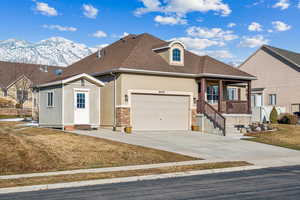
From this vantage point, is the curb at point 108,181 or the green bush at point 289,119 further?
the green bush at point 289,119

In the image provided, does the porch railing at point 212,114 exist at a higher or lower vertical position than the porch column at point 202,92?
lower

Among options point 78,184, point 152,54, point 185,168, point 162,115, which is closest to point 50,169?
point 78,184

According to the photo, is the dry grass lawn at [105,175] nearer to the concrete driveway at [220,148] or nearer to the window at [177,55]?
the concrete driveway at [220,148]

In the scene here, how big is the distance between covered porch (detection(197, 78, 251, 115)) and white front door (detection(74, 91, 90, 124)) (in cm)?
875

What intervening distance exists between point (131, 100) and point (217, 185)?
15.4 m

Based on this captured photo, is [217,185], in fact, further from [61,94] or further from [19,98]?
[19,98]

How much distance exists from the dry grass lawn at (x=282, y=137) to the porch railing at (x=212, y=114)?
7.41ft

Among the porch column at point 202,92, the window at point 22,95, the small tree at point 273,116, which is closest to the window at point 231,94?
the small tree at point 273,116

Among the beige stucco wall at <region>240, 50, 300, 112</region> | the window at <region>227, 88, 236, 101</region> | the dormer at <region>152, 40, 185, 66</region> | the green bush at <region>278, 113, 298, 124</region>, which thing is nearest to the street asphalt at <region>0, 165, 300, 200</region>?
the dormer at <region>152, 40, 185, 66</region>

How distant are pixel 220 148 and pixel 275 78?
25779 mm

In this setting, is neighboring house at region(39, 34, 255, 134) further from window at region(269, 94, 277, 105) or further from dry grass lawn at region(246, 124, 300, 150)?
window at region(269, 94, 277, 105)

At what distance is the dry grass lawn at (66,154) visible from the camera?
1371 cm

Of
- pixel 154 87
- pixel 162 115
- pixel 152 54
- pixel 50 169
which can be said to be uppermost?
pixel 152 54

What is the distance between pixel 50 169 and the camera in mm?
13305
